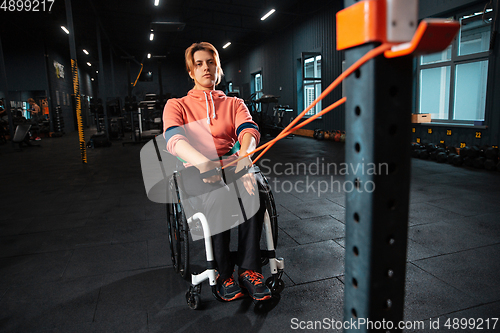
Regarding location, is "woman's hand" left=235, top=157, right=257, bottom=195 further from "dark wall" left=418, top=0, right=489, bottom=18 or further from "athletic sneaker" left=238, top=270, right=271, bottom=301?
"dark wall" left=418, top=0, right=489, bottom=18

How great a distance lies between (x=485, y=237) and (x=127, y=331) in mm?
2154

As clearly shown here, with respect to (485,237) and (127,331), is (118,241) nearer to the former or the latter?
(127,331)

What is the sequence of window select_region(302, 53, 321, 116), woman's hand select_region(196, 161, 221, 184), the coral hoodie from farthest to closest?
window select_region(302, 53, 321, 116), the coral hoodie, woman's hand select_region(196, 161, 221, 184)

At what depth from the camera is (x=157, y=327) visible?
131cm

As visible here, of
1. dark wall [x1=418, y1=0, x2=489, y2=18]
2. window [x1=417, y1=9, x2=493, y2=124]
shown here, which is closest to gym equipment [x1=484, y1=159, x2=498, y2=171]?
window [x1=417, y1=9, x2=493, y2=124]

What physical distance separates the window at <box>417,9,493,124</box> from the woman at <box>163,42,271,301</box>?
4.64m

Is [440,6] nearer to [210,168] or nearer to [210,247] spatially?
[210,168]

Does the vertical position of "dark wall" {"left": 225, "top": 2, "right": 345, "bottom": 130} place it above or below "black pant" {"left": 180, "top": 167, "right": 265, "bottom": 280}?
above

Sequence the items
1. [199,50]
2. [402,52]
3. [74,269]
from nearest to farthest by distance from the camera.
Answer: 1. [402,52]
2. [199,50]
3. [74,269]

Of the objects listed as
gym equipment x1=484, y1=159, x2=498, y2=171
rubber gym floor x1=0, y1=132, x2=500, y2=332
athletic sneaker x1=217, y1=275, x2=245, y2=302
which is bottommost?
rubber gym floor x1=0, y1=132, x2=500, y2=332

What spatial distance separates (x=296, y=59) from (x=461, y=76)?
17.6 feet

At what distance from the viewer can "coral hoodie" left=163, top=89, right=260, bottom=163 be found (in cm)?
153

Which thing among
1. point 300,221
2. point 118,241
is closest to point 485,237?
point 300,221

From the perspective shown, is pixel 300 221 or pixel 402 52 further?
Result: pixel 300 221
